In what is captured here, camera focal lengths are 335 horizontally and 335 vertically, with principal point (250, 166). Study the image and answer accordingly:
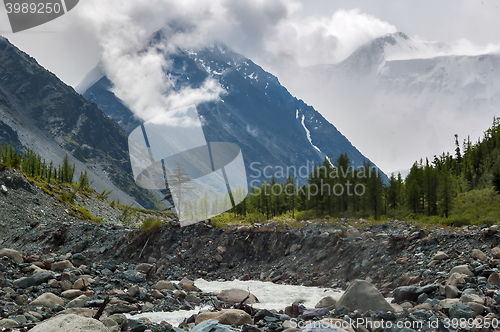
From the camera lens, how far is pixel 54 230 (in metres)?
25.7

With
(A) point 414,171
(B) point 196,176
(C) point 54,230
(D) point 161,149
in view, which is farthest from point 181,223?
(A) point 414,171

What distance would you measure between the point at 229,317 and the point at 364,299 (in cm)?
350

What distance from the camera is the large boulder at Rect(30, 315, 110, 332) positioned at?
6.02m

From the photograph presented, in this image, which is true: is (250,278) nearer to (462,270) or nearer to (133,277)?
(133,277)

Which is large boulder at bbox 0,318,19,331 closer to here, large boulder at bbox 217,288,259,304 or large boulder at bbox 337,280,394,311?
large boulder at bbox 217,288,259,304

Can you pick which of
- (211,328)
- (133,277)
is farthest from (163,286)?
(211,328)

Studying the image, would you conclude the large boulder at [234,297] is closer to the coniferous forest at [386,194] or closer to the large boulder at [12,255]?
the large boulder at [12,255]

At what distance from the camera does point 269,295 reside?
13273 millimetres

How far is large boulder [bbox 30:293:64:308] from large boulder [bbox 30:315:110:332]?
3.52 meters

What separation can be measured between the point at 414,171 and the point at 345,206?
56.7 ft

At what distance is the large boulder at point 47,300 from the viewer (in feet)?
30.2

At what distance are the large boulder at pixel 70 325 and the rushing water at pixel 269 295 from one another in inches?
118

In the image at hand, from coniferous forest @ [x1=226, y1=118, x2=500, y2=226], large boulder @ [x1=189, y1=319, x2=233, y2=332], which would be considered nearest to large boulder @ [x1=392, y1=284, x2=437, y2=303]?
large boulder @ [x1=189, y1=319, x2=233, y2=332]

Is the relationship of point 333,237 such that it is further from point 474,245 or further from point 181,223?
point 181,223
